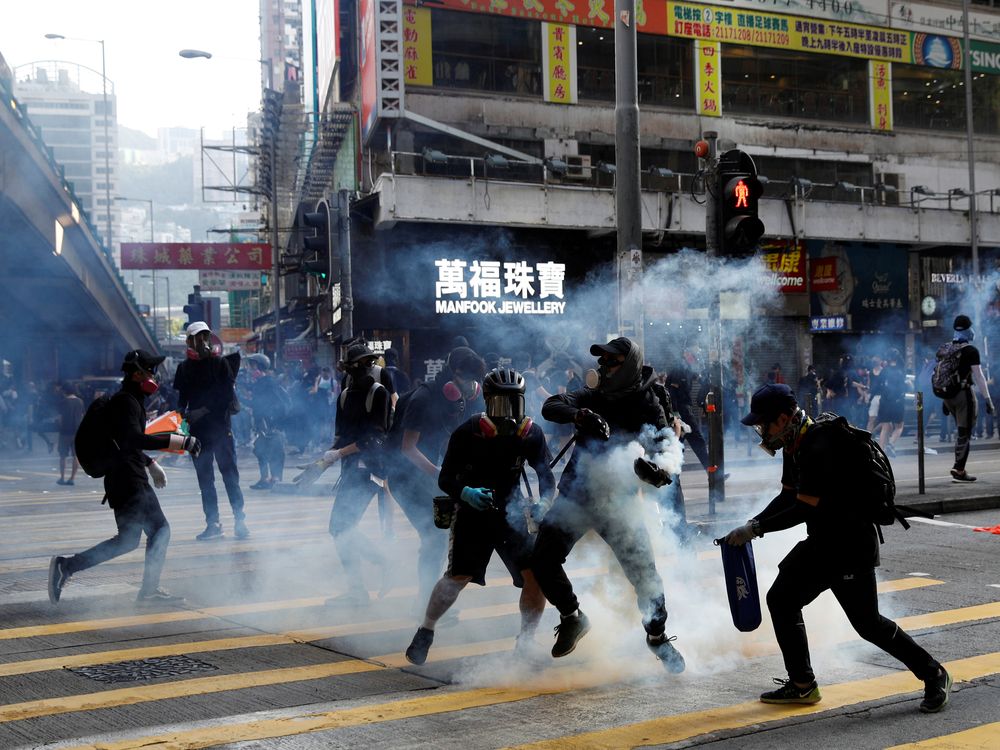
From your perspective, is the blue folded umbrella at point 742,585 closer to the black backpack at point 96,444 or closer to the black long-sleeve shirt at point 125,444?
the black long-sleeve shirt at point 125,444

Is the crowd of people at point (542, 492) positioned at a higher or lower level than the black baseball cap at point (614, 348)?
lower

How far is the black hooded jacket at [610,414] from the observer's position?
565cm

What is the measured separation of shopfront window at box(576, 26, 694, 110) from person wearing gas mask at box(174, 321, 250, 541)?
70.8 ft

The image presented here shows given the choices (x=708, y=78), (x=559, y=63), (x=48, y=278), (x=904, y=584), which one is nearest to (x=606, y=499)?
(x=904, y=584)

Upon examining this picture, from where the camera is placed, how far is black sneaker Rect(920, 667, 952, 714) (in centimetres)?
480

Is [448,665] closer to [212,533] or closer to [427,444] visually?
[427,444]

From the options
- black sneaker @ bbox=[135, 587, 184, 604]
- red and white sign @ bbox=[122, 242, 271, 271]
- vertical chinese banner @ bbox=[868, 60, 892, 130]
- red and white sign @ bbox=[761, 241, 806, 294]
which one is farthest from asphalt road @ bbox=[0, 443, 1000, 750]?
red and white sign @ bbox=[122, 242, 271, 271]

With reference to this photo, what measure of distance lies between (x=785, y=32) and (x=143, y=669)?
31243 millimetres

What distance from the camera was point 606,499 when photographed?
220 inches

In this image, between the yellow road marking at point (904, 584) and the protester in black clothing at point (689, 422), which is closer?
the yellow road marking at point (904, 584)

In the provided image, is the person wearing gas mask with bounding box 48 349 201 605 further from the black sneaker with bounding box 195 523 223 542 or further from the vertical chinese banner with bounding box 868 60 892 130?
the vertical chinese banner with bounding box 868 60 892 130

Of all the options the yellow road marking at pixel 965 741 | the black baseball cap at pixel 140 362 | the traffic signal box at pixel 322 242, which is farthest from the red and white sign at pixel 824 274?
the yellow road marking at pixel 965 741

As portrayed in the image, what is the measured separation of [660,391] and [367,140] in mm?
23525

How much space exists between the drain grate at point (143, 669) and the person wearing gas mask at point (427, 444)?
61.0 inches
